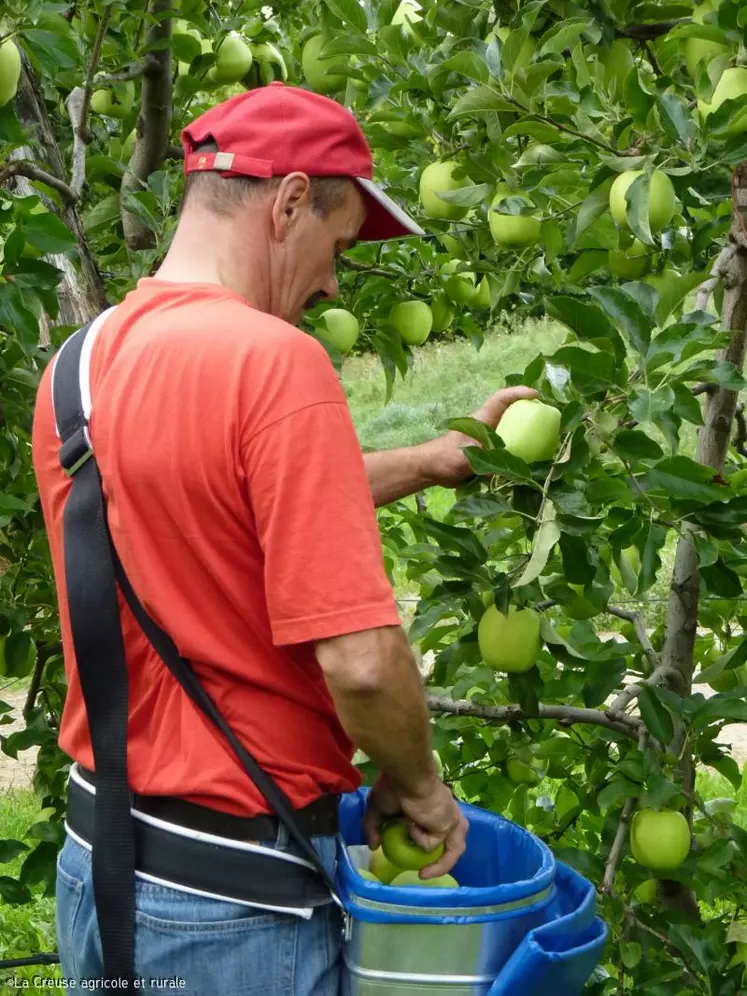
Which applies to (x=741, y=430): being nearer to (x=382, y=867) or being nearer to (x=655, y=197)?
(x=655, y=197)

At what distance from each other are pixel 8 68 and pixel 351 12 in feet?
1.59

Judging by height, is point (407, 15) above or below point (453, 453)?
above

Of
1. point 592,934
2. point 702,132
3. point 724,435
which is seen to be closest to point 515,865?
point 592,934

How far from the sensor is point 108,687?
1307mm

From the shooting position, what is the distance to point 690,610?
1.92 metres

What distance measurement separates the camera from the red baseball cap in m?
1.43

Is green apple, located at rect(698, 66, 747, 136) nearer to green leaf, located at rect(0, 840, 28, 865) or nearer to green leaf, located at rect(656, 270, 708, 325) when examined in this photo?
green leaf, located at rect(656, 270, 708, 325)

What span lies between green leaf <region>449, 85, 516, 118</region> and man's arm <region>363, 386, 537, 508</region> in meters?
0.35

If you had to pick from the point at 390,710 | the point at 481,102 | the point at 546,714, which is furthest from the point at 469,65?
the point at 546,714

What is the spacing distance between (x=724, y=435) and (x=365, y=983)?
96cm

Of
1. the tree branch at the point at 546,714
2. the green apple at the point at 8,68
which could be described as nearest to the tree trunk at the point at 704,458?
the tree branch at the point at 546,714

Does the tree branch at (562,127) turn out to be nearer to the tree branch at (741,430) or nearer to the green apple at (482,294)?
the tree branch at (741,430)

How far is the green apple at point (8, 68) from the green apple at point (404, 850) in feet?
3.57

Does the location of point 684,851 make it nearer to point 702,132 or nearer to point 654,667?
point 654,667
